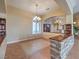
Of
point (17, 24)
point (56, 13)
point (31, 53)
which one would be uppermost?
point (56, 13)

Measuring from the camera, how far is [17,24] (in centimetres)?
848

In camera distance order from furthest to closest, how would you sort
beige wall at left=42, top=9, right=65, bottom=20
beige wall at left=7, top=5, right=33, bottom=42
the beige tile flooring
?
beige wall at left=42, top=9, right=65, bottom=20 < beige wall at left=7, top=5, right=33, bottom=42 < the beige tile flooring

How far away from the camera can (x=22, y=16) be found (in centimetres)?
902

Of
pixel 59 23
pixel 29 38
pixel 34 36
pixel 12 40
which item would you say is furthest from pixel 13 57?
pixel 59 23

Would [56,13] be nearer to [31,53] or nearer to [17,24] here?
[17,24]

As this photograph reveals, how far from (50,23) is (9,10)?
690cm

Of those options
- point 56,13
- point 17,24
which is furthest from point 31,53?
point 56,13

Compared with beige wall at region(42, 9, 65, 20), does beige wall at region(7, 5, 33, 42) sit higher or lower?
lower

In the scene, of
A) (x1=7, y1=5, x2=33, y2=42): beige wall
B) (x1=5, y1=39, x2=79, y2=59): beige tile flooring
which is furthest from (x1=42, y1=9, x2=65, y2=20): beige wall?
(x1=5, y1=39, x2=79, y2=59): beige tile flooring

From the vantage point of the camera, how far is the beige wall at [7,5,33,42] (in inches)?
305

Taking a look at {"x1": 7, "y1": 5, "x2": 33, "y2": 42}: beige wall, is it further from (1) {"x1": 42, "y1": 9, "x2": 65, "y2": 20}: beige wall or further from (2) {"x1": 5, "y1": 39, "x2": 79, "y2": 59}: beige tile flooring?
(2) {"x1": 5, "y1": 39, "x2": 79, "y2": 59}: beige tile flooring

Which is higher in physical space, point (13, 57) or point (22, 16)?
point (22, 16)

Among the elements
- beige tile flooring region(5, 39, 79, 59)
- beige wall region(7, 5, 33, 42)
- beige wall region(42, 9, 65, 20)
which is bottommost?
beige tile flooring region(5, 39, 79, 59)

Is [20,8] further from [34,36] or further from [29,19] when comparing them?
[34,36]
